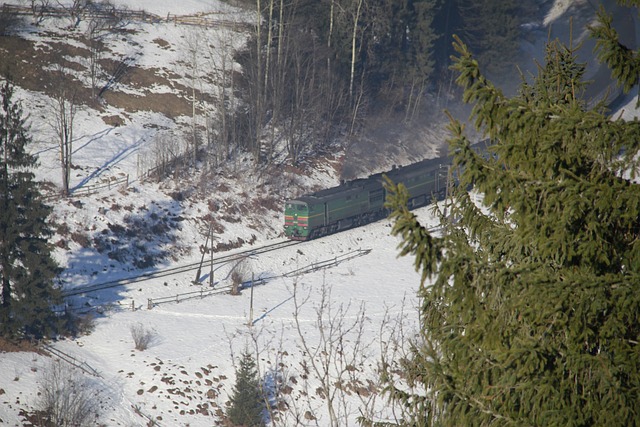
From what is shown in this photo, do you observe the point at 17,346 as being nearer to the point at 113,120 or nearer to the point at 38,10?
the point at 113,120

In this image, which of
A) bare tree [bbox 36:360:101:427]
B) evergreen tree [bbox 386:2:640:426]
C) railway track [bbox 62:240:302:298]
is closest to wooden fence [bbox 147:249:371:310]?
railway track [bbox 62:240:302:298]

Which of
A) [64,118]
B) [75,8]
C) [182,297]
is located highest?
[75,8]

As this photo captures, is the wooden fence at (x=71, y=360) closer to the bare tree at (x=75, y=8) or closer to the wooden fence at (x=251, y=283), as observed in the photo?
the wooden fence at (x=251, y=283)

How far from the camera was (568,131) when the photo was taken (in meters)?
6.06

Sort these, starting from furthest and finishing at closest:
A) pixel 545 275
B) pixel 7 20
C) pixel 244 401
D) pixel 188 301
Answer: pixel 7 20 → pixel 188 301 → pixel 244 401 → pixel 545 275

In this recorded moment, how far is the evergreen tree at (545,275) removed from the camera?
577cm

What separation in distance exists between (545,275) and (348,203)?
36.0 meters

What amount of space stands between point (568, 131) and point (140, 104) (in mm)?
49341

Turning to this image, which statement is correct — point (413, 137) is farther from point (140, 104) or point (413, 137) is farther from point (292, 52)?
point (140, 104)

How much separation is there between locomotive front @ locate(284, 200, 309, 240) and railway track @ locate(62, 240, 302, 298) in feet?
2.11

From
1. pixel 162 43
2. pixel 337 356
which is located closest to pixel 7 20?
pixel 162 43

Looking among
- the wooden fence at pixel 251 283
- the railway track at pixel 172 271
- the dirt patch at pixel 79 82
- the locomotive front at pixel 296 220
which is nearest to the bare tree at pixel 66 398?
the railway track at pixel 172 271

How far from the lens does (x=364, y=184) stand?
140ft

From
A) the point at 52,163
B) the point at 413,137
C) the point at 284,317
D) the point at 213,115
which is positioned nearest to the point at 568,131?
the point at 284,317
